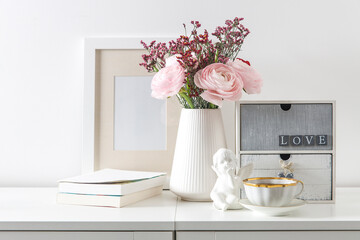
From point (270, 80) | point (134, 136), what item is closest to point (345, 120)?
point (270, 80)

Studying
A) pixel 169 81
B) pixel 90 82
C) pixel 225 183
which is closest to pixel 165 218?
pixel 225 183

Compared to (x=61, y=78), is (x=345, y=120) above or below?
below

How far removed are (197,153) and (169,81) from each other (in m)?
0.19

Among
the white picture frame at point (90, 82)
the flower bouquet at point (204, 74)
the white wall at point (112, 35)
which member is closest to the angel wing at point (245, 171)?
the flower bouquet at point (204, 74)

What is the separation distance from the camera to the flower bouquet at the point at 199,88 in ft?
2.84

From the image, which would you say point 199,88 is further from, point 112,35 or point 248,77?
point 112,35

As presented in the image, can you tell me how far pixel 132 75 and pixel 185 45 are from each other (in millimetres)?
300

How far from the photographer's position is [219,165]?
87cm

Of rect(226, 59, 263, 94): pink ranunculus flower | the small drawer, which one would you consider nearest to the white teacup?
the small drawer

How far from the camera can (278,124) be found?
0.94 metres

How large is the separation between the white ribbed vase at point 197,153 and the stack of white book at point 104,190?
9 centimetres

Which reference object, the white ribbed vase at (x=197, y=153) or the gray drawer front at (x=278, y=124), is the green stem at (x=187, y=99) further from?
the gray drawer front at (x=278, y=124)

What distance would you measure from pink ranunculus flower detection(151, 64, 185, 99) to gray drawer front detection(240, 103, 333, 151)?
0.58 ft
